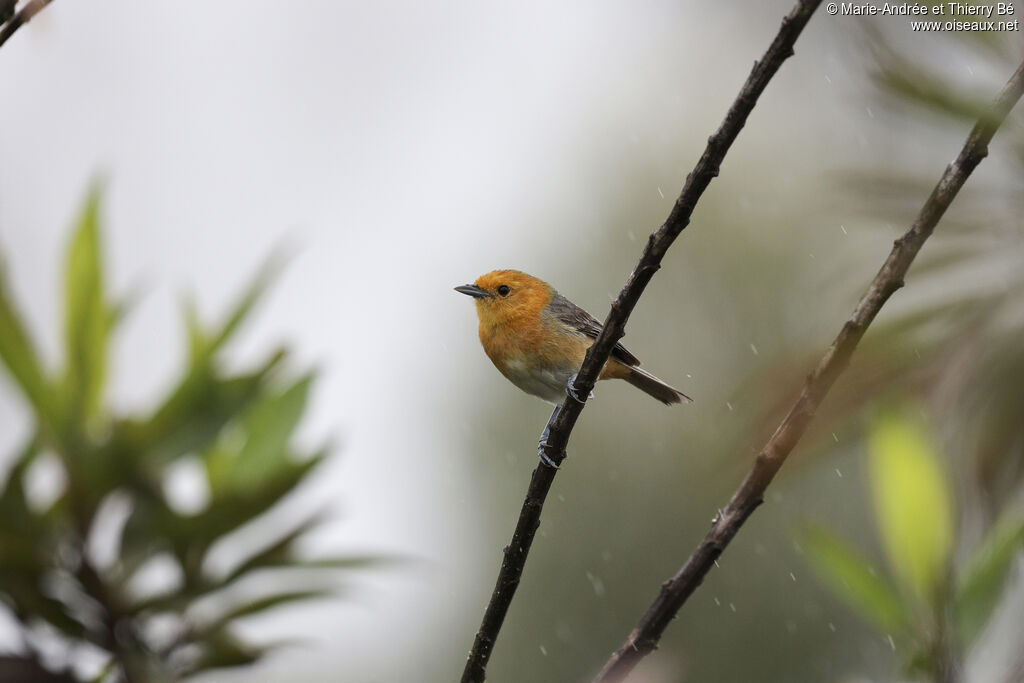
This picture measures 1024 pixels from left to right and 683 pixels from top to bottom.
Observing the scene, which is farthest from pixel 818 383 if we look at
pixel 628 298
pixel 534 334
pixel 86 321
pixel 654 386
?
pixel 654 386

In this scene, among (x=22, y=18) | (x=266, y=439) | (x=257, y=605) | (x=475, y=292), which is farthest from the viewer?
(x=475, y=292)

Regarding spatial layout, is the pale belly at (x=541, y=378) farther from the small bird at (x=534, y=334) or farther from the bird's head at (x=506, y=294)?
the bird's head at (x=506, y=294)

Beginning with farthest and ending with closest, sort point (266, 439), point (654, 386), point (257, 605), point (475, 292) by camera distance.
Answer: point (654, 386)
point (475, 292)
point (266, 439)
point (257, 605)

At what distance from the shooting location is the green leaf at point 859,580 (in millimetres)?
1079

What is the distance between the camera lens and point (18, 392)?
4.77 ft

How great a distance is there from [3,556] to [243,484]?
0.33 m

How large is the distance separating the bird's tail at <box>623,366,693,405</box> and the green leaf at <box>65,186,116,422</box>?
2.81 m

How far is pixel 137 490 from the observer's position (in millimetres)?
1441

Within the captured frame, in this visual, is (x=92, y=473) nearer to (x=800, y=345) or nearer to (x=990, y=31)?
(x=800, y=345)

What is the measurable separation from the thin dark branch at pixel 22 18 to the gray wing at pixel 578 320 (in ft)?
10.2

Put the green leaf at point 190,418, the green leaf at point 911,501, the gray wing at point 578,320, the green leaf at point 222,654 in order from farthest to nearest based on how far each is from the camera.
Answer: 1. the gray wing at point 578,320
2. the green leaf at point 190,418
3. the green leaf at point 222,654
4. the green leaf at point 911,501

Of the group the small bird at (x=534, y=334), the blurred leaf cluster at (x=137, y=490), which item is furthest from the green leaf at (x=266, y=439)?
the small bird at (x=534, y=334)

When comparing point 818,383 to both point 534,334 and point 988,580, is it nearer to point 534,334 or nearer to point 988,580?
point 988,580

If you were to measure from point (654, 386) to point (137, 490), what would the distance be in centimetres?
310
